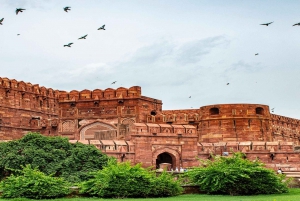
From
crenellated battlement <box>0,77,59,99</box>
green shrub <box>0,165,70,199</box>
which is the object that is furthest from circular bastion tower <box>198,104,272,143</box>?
green shrub <box>0,165,70,199</box>

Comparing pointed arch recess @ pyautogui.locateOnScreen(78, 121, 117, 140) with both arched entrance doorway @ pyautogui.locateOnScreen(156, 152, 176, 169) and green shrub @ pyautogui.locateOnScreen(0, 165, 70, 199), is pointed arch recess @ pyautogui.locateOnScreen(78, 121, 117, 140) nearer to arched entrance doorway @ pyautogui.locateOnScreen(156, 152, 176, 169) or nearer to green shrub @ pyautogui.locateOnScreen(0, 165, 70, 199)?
A: arched entrance doorway @ pyautogui.locateOnScreen(156, 152, 176, 169)

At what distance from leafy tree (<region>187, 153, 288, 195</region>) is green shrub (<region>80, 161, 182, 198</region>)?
1.26 m

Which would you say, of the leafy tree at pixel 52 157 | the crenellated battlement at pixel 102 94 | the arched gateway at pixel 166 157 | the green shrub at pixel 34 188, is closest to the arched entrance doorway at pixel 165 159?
the arched gateway at pixel 166 157

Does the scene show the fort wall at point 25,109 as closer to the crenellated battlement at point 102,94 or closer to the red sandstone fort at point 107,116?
the red sandstone fort at point 107,116

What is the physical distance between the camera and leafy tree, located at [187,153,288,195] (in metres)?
19.8

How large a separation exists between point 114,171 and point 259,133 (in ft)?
56.1

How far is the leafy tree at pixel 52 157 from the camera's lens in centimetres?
2152

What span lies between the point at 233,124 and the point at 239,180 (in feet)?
47.3

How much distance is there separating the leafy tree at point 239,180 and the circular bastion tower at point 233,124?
1339cm

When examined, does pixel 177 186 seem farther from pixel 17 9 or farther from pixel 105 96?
pixel 105 96

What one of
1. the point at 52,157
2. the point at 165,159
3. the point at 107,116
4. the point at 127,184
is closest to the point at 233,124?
the point at 165,159

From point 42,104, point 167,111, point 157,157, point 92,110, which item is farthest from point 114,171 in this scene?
point 167,111

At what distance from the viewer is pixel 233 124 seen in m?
34.0

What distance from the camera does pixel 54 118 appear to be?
37.6m
